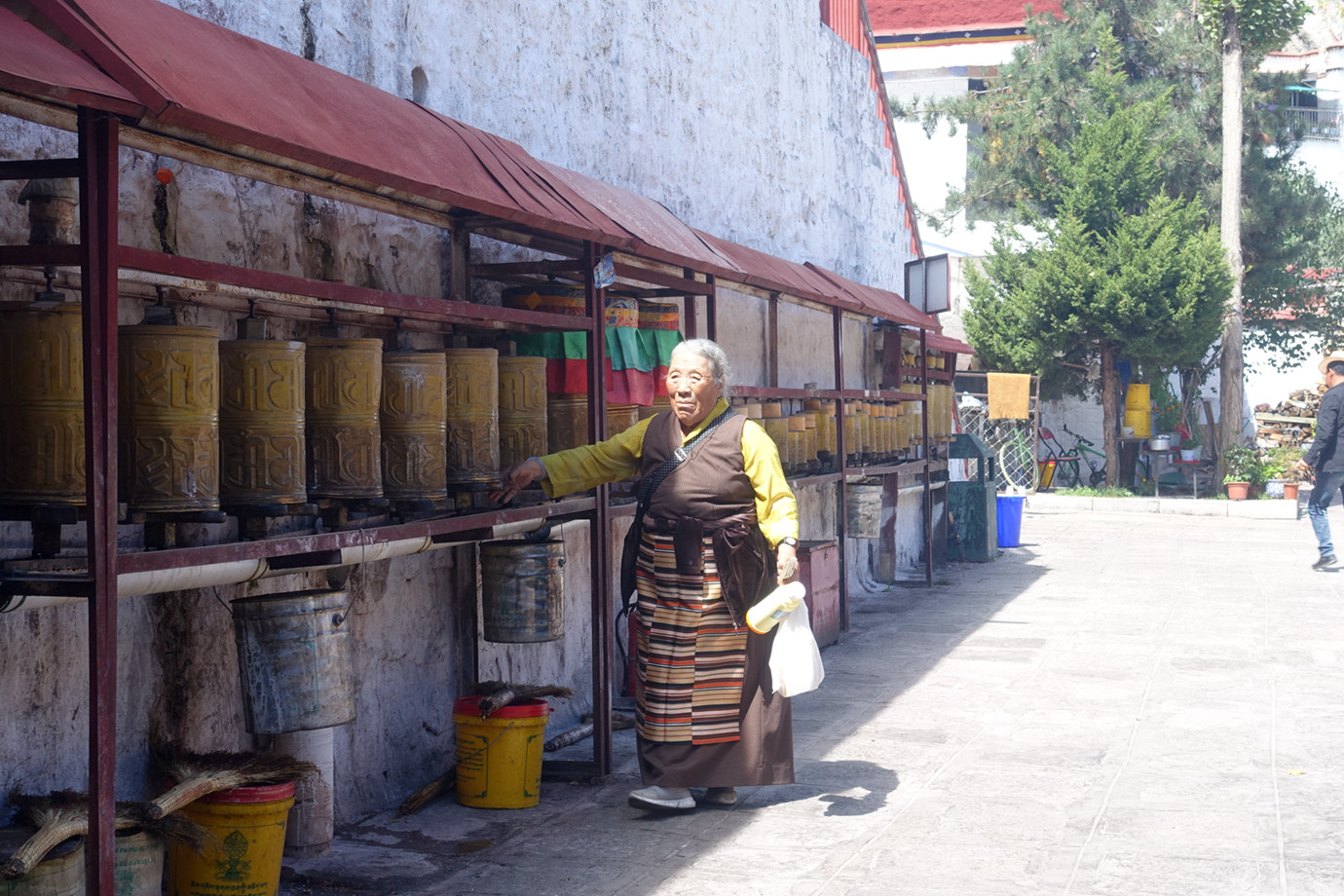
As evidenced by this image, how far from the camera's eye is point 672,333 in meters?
6.94

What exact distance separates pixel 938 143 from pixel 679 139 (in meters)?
20.0

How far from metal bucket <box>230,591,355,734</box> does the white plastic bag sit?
5.61ft

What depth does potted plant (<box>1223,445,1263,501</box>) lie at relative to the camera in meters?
21.2

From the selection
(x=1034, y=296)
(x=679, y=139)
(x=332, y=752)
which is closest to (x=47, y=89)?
(x=332, y=752)

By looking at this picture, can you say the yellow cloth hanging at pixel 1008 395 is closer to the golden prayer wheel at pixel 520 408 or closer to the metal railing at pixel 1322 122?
the metal railing at pixel 1322 122

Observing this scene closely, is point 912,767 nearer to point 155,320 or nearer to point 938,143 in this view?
point 155,320

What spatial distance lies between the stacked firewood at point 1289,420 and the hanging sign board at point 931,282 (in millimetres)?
14272

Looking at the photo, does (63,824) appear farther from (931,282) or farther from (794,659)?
(931,282)

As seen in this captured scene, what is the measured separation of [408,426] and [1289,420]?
24682 mm

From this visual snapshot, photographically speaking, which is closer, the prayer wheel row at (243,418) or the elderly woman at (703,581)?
the prayer wheel row at (243,418)

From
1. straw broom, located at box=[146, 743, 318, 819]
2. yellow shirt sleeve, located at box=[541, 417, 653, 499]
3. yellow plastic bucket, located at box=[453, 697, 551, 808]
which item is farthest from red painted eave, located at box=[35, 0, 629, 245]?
yellow plastic bucket, located at box=[453, 697, 551, 808]

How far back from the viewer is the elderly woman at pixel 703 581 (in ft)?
17.2

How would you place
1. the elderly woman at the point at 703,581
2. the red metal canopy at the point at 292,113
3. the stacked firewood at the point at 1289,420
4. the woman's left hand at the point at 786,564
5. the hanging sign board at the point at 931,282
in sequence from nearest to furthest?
the red metal canopy at the point at 292,113
the woman's left hand at the point at 786,564
the elderly woman at the point at 703,581
the hanging sign board at the point at 931,282
the stacked firewood at the point at 1289,420

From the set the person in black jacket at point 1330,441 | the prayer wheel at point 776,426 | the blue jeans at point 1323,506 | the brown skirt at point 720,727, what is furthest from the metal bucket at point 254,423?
the blue jeans at point 1323,506
